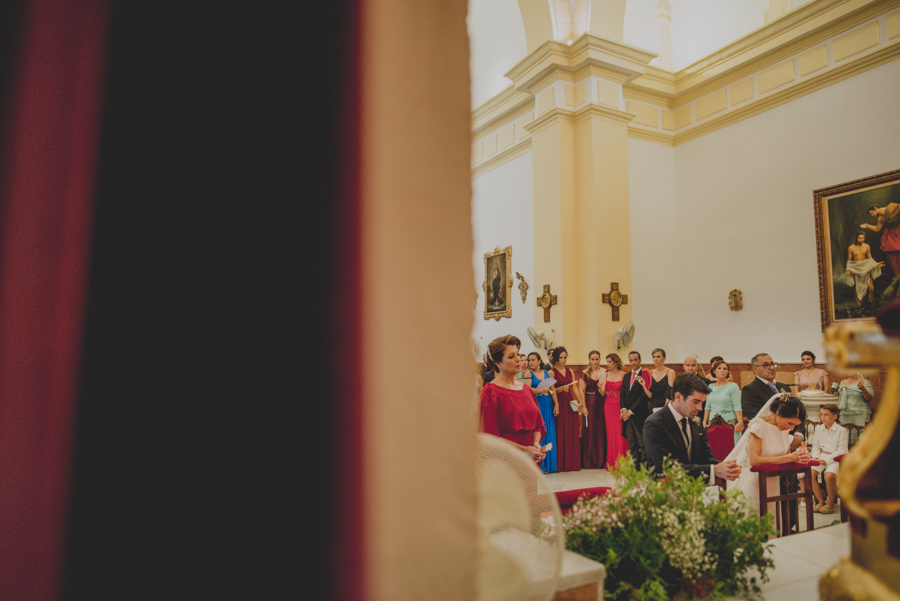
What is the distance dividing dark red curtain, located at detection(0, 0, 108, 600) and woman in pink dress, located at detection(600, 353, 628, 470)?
7.89m

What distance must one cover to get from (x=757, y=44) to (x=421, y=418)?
461 inches

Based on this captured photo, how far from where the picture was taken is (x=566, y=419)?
819cm

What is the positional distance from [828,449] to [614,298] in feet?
14.8

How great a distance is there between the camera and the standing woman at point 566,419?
8102 mm

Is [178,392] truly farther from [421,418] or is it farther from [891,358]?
[891,358]

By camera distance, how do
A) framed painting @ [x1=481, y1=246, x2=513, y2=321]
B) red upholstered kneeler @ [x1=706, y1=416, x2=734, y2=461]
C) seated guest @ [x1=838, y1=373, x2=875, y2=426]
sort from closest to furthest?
red upholstered kneeler @ [x1=706, y1=416, x2=734, y2=461] < seated guest @ [x1=838, y1=373, x2=875, y2=426] < framed painting @ [x1=481, y1=246, x2=513, y2=321]

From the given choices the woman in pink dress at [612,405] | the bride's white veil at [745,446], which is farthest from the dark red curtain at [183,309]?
the woman in pink dress at [612,405]

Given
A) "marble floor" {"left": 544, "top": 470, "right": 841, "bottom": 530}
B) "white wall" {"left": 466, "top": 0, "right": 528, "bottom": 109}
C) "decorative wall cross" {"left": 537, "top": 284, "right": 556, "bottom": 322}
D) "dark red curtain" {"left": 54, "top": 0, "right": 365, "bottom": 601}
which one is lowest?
"marble floor" {"left": 544, "top": 470, "right": 841, "bottom": 530}

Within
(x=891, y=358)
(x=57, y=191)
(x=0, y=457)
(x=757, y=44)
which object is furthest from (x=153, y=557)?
(x=757, y=44)

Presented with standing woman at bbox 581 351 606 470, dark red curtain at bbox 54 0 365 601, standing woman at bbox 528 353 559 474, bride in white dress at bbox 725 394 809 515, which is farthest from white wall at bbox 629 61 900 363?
dark red curtain at bbox 54 0 365 601

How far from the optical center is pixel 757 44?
10.1 metres

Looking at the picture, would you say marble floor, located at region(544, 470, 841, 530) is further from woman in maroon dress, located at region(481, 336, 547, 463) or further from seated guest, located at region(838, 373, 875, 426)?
woman in maroon dress, located at region(481, 336, 547, 463)

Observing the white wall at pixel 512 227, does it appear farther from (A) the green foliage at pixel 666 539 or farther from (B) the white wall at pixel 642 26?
(A) the green foliage at pixel 666 539

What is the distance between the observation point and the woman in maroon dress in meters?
4.39
